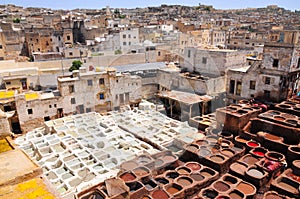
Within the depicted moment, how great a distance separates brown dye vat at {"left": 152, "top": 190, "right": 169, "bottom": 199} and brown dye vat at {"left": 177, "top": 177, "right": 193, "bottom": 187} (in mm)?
1044

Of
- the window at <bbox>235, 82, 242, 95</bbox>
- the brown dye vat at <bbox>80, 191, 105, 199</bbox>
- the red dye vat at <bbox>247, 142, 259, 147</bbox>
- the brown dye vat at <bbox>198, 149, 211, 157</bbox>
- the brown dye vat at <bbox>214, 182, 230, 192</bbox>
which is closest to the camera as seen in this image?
the brown dye vat at <bbox>80, 191, 105, 199</bbox>

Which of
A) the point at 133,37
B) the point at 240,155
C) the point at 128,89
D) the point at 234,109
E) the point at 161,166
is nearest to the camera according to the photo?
the point at 161,166

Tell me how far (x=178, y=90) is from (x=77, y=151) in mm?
13790

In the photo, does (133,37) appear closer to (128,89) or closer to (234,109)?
(128,89)

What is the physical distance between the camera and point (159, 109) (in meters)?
25.8

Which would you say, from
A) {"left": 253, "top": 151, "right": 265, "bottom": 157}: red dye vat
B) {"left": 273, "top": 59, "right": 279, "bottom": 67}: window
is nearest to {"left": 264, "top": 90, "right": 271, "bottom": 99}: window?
{"left": 273, "top": 59, "right": 279, "bottom": 67}: window

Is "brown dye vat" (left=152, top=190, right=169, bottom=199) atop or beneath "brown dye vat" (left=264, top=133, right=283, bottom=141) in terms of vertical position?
beneath

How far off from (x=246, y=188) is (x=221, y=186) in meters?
1.10

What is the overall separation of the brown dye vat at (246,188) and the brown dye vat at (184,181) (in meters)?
2.16

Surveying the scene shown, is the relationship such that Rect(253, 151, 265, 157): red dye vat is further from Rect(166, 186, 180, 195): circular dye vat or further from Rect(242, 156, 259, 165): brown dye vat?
Rect(166, 186, 180, 195): circular dye vat

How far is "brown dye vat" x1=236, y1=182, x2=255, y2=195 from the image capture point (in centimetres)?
1108

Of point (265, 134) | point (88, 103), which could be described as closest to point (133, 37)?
point (88, 103)

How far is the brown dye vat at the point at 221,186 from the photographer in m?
11.3

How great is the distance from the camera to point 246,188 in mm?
11375
